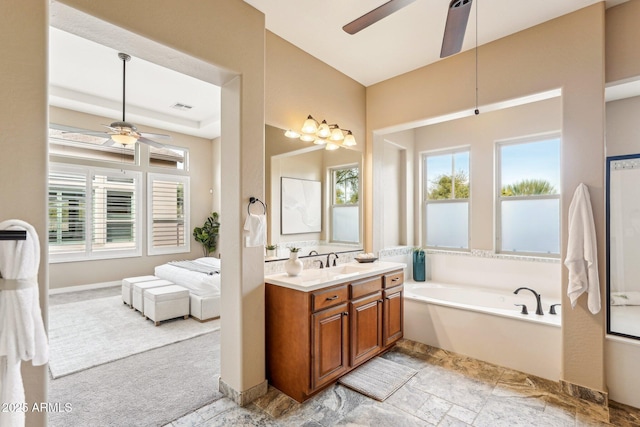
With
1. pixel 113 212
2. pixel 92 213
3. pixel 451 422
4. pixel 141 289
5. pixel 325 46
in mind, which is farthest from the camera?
pixel 113 212

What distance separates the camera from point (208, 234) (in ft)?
24.0

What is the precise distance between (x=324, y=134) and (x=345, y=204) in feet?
3.09

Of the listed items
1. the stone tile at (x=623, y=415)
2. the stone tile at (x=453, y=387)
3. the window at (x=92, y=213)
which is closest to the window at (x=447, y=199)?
the stone tile at (x=453, y=387)

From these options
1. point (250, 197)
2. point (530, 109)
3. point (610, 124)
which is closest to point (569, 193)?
point (610, 124)

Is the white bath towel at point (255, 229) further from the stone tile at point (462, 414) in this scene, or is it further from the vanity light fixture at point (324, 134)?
the stone tile at point (462, 414)

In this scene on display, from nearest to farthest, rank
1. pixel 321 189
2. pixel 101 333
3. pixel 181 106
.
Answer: pixel 321 189
pixel 101 333
pixel 181 106

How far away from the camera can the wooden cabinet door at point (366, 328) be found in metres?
2.77

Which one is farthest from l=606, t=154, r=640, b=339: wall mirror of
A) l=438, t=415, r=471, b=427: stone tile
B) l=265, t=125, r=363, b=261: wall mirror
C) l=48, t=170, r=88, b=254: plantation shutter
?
l=48, t=170, r=88, b=254: plantation shutter

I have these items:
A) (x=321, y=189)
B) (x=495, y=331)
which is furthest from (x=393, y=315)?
(x=321, y=189)

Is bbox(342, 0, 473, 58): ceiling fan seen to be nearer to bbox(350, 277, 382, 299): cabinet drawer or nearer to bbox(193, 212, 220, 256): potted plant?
bbox(350, 277, 382, 299): cabinet drawer

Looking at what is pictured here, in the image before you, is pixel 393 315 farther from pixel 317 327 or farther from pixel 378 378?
pixel 317 327

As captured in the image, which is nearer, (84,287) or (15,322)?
(15,322)

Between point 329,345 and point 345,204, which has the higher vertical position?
point 345,204

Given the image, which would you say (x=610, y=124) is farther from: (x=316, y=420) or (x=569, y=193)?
(x=316, y=420)
